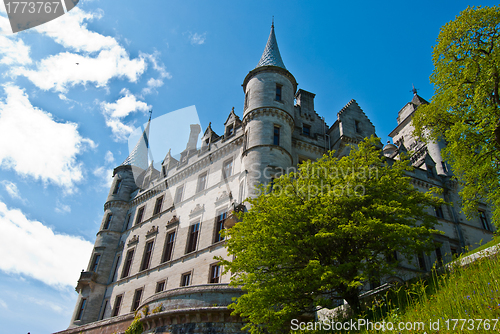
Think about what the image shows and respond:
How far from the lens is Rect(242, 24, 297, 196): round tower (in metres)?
23.3

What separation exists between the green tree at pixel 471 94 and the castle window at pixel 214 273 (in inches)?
578

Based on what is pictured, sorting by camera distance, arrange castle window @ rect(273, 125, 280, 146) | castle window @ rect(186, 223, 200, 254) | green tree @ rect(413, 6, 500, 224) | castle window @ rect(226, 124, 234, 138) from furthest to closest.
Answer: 1. castle window @ rect(226, 124, 234, 138)
2. castle window @ rect(186, 223, 200, 254)
3. castle window @ rect(273, 125, 280, 146)
4. green tree @ rect(413, 6, 500, 224)

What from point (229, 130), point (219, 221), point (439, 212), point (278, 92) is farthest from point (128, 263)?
point (439, 212)

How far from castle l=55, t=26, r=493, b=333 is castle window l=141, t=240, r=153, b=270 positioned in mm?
88

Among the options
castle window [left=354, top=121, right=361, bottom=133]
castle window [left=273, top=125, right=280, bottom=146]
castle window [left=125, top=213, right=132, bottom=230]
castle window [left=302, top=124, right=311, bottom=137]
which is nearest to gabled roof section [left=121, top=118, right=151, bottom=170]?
castle window [left=125, top=213, right=132, bottom=230]

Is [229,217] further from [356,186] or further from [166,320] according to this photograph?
[356,186]

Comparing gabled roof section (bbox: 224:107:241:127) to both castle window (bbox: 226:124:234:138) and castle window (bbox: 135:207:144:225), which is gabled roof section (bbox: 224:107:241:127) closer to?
castle window (bbox: 226:124:234:138)

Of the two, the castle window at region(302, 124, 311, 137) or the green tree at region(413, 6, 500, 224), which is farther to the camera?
the castle window at region(302, 124, 311, 137)

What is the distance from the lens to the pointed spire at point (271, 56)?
93.8ft

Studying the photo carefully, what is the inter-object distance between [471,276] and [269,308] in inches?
276

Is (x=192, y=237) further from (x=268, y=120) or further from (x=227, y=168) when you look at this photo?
(x=268, y=120)

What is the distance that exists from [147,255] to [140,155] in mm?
15597

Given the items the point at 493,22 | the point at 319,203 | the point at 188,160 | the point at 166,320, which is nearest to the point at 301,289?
the point at 319,203

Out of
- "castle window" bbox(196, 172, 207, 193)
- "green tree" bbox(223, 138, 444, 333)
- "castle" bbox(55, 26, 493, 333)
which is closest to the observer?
"green tree" bbox(223, 138, 444, 333)
